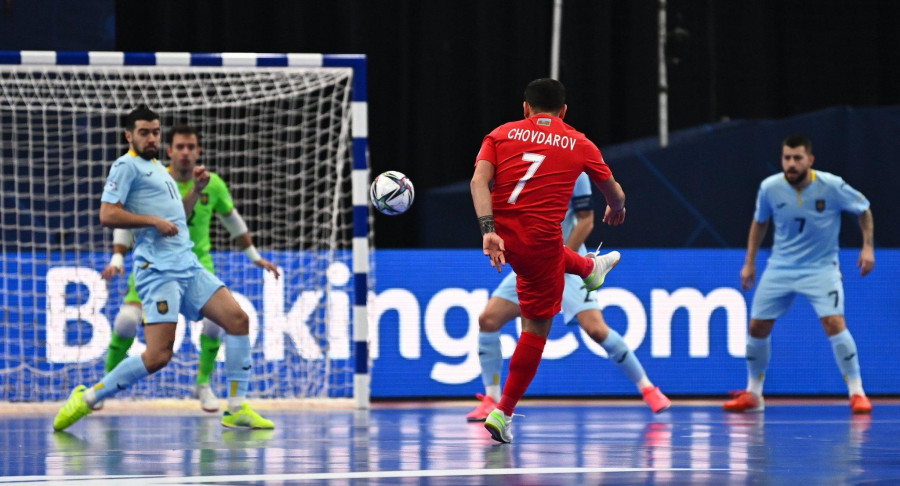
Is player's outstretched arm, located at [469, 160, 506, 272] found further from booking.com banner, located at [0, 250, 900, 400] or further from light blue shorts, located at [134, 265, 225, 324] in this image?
booking.com banner, located at [0, 250, 900, 400]

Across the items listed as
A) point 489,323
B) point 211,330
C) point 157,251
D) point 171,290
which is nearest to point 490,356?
point 489,323

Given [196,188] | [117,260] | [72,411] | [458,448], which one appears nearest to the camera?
[458,448]

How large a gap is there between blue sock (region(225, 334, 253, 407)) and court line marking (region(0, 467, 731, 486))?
2.53 meters

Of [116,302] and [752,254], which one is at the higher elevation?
[752,254]

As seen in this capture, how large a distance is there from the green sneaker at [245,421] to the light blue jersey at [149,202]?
1.02 meters

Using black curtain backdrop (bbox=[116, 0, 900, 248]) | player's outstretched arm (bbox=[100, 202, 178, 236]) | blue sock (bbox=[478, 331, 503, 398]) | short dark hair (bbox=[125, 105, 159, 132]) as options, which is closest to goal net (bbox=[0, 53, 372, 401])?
blue sock (bbox=[478, 331, 503, 398])

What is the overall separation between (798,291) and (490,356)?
235 centimetres

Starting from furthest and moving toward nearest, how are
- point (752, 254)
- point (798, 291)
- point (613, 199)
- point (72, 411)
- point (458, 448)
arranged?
point (752, 254)
point (798, 291)
point (72, 411)
point (613, 199)
point (458, 448)

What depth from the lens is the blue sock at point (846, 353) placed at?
29.6 ft

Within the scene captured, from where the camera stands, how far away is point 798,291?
902cm

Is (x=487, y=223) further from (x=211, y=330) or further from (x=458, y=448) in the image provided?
(x=211, y=330)

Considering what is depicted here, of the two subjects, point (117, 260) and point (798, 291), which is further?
point (798, 291)

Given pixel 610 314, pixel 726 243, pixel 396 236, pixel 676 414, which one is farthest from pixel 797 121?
pixel 396 236

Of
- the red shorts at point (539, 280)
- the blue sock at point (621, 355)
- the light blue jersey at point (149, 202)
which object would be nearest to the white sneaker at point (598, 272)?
the red shorts at point (539, 280)
